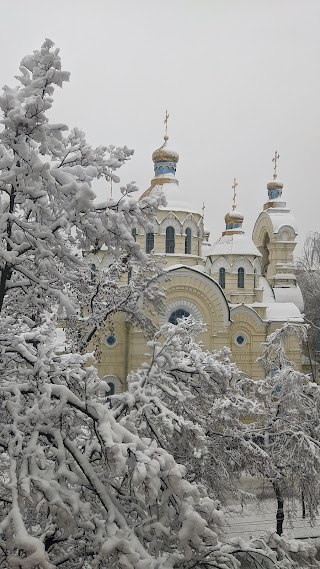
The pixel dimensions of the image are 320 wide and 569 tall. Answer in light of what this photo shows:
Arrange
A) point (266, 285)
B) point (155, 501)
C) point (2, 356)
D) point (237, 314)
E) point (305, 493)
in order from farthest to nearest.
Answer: point (266, 285) < point (237, 314) < point (305, 493) < point (2, 356) < point (155, 501)

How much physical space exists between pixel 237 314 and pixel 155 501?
2157cm

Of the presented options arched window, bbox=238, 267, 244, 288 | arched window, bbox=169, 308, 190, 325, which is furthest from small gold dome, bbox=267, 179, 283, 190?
arched window, bbox=169, 308, 190, 325

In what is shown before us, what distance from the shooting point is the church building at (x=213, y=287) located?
22.4 metres

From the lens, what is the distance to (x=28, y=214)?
388cm

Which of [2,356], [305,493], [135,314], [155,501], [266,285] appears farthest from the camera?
[266,285]

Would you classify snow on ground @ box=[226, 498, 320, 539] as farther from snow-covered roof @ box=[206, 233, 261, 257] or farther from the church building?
snow-covered roof @ box=[206, 233, 261, 257]

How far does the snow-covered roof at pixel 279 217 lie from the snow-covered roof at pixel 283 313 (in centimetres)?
675

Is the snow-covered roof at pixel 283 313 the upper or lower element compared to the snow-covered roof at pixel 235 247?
lower

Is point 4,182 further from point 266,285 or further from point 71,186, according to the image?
point 266,285

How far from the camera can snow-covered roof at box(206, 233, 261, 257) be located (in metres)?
27.1

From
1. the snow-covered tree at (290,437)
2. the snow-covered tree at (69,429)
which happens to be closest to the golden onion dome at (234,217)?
the snow-covered tree at (290,437)

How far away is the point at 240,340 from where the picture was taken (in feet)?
80.3

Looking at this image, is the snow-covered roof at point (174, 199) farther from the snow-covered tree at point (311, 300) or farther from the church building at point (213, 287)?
the snow-covered tree at point (311, 300)

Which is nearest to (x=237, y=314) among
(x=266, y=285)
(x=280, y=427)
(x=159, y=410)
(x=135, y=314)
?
(x=266, y=285)
